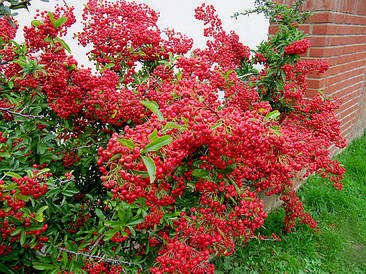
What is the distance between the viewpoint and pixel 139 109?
192cm

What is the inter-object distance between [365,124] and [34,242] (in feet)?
24.7

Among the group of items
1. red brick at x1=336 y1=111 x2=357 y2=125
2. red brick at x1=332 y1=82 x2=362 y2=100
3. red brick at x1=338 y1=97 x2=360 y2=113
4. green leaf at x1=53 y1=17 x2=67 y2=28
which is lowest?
red brick at x1=336 y1=111 x2=357 y2=125

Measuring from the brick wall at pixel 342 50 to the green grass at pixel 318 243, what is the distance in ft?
4.90

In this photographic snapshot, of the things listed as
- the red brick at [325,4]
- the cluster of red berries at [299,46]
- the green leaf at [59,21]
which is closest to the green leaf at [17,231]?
the green leaf at [59,21]

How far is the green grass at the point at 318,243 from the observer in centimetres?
310

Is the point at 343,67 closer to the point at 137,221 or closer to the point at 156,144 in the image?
the point at 137,221

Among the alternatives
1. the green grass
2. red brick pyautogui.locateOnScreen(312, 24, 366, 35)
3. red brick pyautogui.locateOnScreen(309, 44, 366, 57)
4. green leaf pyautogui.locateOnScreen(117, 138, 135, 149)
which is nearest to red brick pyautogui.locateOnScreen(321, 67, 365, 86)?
red brick pyautogui.locateOnScreen(309, 44, 366, 57)

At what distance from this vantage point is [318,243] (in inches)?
136

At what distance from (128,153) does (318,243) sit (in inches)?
124

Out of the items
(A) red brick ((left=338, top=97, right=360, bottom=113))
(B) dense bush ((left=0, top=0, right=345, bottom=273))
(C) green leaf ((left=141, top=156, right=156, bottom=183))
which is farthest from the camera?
(A) red brick ((left=338, top=97, right=360, bottom=113))

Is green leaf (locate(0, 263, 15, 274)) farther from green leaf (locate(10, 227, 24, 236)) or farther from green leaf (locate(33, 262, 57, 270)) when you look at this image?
green leaf (locate(10, 227, 24, 236))

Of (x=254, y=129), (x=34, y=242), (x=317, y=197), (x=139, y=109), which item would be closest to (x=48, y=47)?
(x=139, y=109)

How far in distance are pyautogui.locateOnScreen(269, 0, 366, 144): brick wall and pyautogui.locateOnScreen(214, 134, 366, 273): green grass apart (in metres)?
1.49

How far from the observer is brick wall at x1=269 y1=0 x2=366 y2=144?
389 cm
